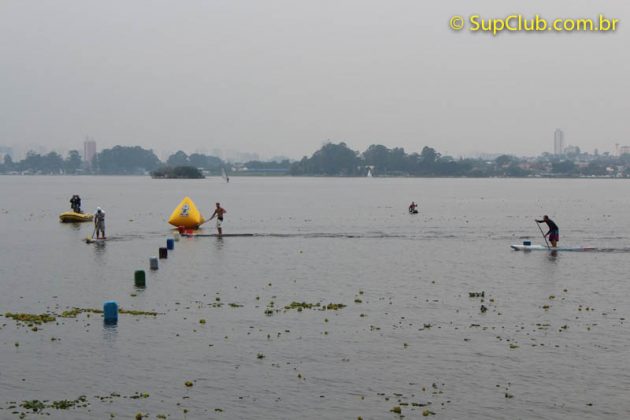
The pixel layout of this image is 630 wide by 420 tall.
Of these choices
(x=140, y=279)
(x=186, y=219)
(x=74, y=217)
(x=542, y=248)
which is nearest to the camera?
(x=140, y=279)

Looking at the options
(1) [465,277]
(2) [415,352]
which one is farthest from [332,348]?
(1) [465,277]

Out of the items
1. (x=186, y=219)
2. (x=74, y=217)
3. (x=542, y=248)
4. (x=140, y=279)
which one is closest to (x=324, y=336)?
(x=140, y=279)

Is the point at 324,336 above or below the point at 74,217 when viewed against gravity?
below

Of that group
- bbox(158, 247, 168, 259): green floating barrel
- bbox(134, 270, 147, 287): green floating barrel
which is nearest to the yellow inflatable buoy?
bbox(158, 247, 168, 259): green floating barrel

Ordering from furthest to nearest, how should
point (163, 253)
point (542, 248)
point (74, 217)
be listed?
point (74, 217) → point (542, 248) → point (163, 253)

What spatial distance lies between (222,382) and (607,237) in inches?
2133

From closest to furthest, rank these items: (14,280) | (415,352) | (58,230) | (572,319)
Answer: (415,352) < (572,319) < (14,280) < (58,230)

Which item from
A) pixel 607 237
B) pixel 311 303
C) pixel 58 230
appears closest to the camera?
pixel 311 303

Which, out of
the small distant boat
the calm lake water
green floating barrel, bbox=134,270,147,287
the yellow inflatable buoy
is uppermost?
the yellow inflatable buoy

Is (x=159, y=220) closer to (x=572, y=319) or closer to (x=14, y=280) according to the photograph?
(x=14, y=280)

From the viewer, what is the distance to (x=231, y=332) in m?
30.8

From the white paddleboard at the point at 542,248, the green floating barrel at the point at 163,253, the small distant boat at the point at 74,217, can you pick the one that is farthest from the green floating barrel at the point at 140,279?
the small distant boat at the point at 74,217

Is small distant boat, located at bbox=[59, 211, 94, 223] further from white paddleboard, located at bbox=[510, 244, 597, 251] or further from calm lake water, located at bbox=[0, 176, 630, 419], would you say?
white paddleboard, located at bbox=[510, 244, 597, 251]

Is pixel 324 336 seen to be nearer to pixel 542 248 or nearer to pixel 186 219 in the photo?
pixel 542 248
